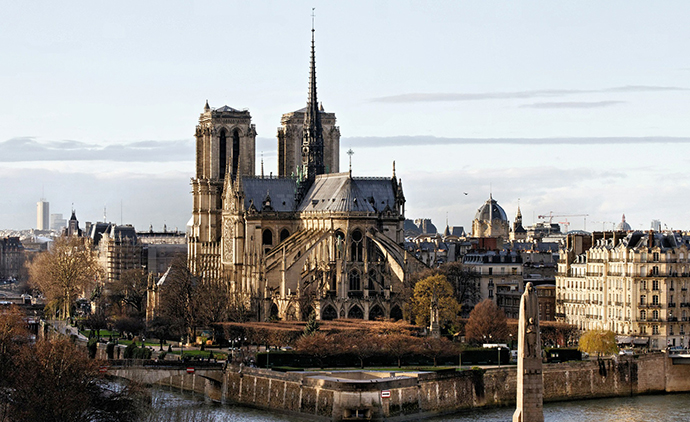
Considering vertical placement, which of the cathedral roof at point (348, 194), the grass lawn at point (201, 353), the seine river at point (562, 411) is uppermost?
the cathedral roof at point (348, 194)

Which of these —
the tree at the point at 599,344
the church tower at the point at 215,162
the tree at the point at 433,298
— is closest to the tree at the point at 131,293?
the church tower at the point at 215,162

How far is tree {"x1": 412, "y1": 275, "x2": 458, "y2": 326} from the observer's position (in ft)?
427

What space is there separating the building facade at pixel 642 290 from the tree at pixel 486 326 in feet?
28.4

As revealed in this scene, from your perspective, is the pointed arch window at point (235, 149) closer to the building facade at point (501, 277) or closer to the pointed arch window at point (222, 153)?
the pointed arch window at point (222, 153)

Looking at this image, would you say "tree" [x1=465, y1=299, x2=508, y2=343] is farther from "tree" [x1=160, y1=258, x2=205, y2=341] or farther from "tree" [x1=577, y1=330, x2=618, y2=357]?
"tree" [x1=160, y1=258, x2=205, y2=341]

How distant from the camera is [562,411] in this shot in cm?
10450

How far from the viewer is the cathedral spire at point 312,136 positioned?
160750mm

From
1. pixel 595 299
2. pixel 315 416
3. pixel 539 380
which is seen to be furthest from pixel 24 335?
pixel 539 380

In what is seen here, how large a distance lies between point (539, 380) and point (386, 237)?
79.2m

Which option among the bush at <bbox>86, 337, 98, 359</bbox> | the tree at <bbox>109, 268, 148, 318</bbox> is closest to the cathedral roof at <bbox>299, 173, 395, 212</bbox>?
the tree at <bbox>109, 268, 148, 318</bbox>

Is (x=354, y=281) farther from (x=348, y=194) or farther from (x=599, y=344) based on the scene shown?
(x=599, y=344)

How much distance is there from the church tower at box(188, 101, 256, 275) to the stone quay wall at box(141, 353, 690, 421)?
5763cm

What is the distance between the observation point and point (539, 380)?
71125 mm

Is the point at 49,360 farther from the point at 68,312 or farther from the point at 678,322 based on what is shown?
the point at 68,312
